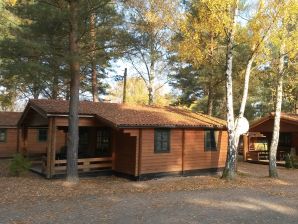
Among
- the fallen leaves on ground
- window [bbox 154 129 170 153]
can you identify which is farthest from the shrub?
window [bbox 154 129 170 153]

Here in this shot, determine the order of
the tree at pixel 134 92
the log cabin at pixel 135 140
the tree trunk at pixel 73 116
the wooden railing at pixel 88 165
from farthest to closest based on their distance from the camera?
the tree at pixel 134 92
the wooden railing at pixel 88 165
the log cabin at pixel 135 140
the tree trunk at pixel 73 116

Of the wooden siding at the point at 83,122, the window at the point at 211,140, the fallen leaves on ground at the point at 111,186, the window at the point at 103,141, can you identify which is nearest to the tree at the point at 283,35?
the fallen leaves on ground at the point at 111,186

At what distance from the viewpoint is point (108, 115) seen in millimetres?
17234

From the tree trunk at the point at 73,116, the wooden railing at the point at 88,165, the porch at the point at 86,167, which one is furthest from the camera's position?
the wooden railing at the point at 88,165

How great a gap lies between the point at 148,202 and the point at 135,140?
5.89 m

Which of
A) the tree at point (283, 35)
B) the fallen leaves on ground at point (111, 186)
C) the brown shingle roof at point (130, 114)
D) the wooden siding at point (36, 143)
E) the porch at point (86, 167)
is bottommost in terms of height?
the fallen leaves on ground at point (111, 186)

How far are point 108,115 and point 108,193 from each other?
5.29m

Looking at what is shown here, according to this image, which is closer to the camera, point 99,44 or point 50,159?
point 99,44

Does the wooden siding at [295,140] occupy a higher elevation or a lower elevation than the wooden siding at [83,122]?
lower

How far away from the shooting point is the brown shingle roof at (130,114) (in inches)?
652

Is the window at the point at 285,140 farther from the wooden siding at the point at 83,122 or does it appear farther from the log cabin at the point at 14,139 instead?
the log cabin at the point at 14,139

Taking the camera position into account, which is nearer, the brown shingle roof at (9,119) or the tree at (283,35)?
the tree at (283,35)

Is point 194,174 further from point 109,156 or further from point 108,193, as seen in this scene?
point 108,193

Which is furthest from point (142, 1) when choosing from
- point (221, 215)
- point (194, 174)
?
point (221, 215)
